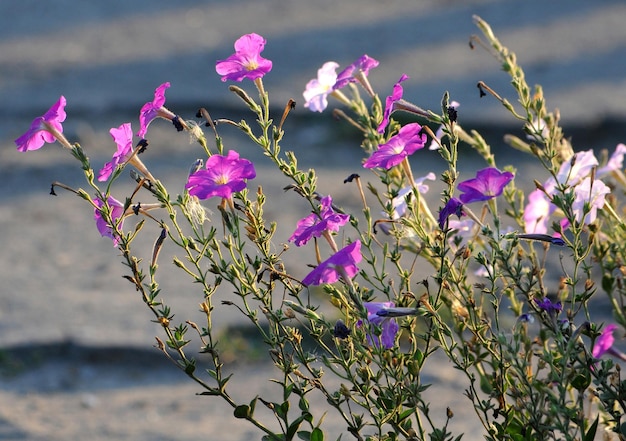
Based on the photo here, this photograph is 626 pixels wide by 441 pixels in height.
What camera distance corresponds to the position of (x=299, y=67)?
20.6 feet

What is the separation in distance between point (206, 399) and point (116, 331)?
0.58m

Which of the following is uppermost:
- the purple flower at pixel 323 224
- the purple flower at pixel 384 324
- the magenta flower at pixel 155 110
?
the magenta flower at pixel 155 110

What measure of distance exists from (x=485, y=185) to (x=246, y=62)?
49 cm

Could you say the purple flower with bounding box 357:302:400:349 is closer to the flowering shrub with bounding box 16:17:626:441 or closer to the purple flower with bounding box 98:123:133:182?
the flowering shrub with bounding box 16:17:626:441

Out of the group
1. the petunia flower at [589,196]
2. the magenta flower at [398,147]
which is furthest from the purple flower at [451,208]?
the petunia flower at [589,196]

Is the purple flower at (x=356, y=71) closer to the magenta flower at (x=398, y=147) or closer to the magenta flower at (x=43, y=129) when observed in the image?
the magenta flower at (x=398, y=147)

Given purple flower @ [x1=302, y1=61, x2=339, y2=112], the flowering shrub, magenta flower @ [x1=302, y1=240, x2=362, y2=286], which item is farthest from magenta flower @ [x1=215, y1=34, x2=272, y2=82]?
magenta flower @ [x1=302, y1=240, x2=362, y2=286]

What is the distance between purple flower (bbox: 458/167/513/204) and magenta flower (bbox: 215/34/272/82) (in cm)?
42

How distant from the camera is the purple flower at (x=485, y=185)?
169cm

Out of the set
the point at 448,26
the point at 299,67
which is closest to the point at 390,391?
the point at 299,67

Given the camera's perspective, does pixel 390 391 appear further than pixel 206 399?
No

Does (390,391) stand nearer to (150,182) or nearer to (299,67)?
(150,182)

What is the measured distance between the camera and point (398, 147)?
1752 millimetres

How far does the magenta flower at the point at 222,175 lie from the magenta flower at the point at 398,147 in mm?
229
